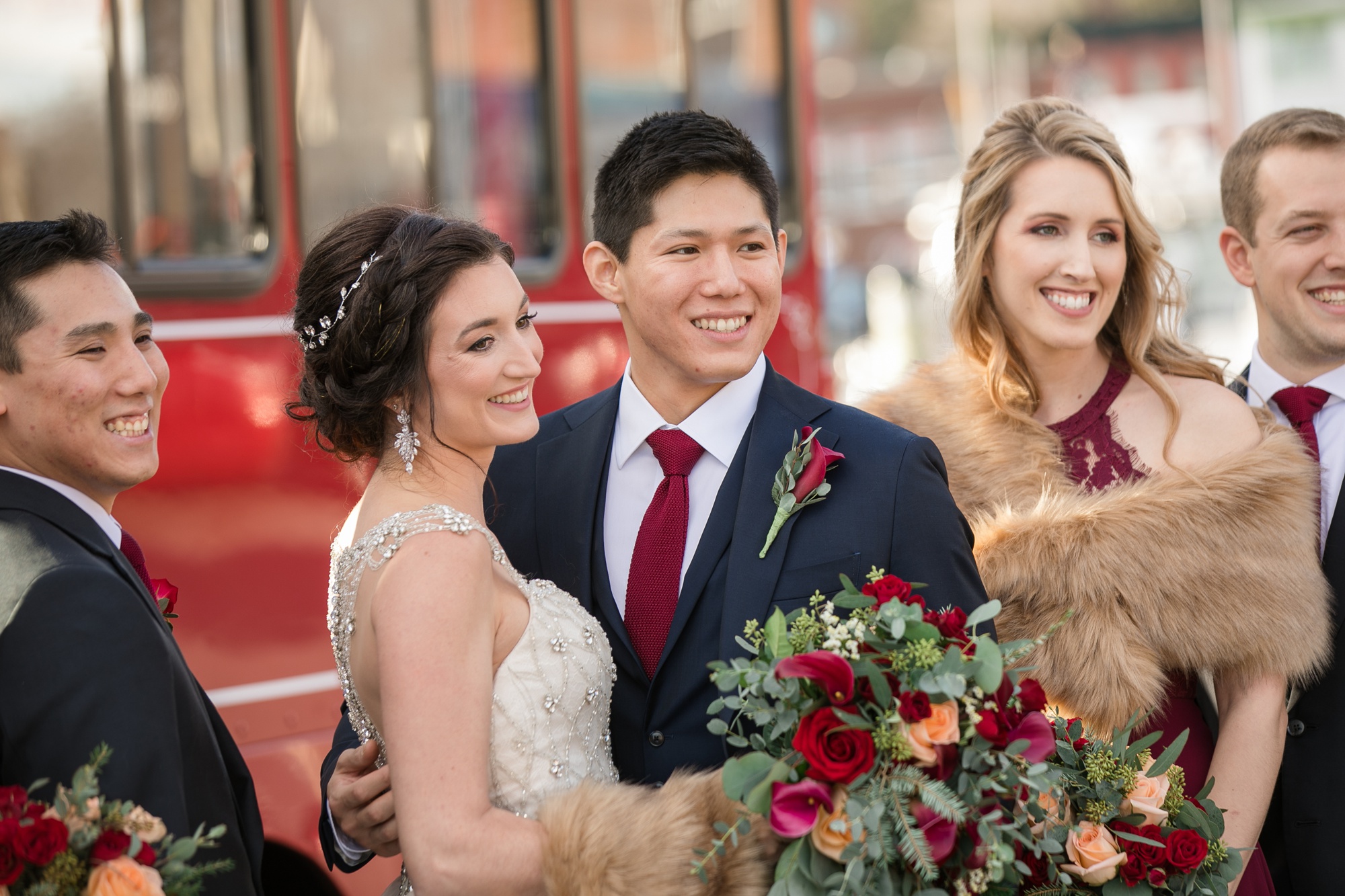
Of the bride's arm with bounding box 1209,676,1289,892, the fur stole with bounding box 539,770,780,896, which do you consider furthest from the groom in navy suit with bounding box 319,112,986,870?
the bride's arm with bounding box 1209,676,1289,892

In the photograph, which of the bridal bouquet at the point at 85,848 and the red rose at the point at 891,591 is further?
the red rose at the point at 891,591

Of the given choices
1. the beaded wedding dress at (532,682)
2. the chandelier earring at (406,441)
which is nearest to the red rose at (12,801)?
the beaded wedding dress at (532,682)

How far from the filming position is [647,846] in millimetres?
2361

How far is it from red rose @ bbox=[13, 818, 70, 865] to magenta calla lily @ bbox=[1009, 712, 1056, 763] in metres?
1.59

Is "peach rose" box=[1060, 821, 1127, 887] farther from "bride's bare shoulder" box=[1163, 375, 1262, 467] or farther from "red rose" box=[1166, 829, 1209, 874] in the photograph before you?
"bride's bare shoulder" box=[1163, 375, 1262, 467]

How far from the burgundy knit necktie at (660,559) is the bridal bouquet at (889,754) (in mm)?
530

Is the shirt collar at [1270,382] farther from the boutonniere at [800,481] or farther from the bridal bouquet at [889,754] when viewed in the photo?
the bridal bouquet at [889,754]

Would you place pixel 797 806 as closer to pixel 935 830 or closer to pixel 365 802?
pixel 935 830

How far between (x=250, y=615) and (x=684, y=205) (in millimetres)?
2131

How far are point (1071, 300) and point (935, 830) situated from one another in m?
1.75

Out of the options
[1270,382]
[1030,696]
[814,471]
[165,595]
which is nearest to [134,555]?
[165,595]

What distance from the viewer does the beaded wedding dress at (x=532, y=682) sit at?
2.55 metres

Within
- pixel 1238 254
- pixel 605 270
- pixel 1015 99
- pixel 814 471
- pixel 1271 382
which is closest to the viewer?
pixel 814 471

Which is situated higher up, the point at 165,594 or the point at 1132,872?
the point at 165,594
